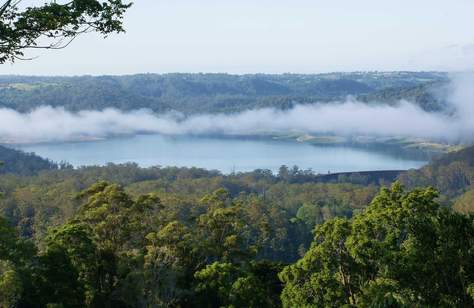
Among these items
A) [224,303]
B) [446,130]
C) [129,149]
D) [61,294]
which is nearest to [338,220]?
[224,303]

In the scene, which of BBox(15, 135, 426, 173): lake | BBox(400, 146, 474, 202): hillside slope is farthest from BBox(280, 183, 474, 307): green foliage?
BBox(15, 135, 426, 173): lake

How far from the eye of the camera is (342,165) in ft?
450

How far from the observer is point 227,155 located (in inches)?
6388

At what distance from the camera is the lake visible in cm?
13838

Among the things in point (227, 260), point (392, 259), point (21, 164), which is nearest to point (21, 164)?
point (21, 164)

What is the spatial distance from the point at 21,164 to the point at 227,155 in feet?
214

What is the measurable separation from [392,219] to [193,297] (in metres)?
6.23

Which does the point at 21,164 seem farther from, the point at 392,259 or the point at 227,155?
the point at 392,259

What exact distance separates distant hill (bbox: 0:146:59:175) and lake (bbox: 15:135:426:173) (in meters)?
21.6

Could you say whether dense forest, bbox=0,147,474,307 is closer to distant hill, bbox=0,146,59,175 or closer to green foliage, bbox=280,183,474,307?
green foliage, bbox=280,183,474,307

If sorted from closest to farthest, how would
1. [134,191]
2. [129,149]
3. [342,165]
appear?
[134,191] → [342,165] → [129,149]

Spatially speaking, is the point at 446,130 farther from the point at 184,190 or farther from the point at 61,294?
the point at 61,294

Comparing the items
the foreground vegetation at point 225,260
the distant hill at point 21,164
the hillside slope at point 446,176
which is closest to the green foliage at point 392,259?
the foreground vegetation at point 225,260

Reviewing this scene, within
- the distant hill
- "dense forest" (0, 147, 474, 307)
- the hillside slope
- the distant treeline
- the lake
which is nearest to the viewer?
"dense forest" (0, 147, 474, 307)
